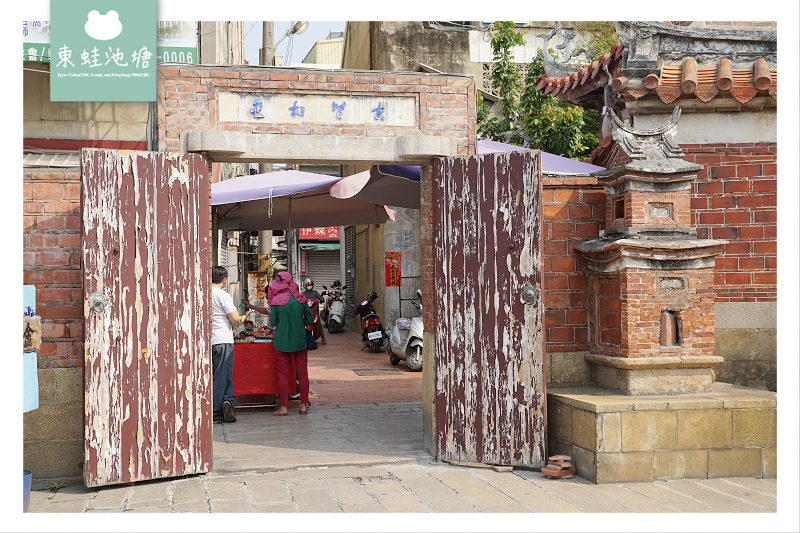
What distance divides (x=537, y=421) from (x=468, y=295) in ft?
3.78

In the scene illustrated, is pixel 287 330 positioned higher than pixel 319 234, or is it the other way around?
pixel 319 234

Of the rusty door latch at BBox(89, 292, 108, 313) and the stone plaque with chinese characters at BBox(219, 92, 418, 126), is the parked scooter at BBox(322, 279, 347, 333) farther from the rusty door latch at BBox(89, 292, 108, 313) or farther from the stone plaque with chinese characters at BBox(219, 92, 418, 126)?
the rusty door latch at BBox(89, 292, 108, 313)

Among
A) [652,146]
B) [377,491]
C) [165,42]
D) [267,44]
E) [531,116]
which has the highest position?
[267,44]

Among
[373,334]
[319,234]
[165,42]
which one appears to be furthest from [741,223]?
[319,234]

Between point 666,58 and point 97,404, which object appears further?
point 666,58

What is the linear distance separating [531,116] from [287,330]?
634cm

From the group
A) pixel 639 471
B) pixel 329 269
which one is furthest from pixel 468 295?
pixel 329 269

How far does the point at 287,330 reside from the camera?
27.9ft

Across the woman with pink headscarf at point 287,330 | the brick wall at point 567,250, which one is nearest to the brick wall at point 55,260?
the woman with pink headscarf at point 287,330

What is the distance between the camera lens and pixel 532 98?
41.5 feet

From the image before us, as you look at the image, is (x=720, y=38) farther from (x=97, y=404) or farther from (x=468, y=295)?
(x=97, y=404)

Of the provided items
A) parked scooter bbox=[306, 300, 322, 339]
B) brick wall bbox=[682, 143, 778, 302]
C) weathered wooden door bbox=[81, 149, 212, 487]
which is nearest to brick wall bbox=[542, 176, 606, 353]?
brick wall bbox=[682, 143, 778, 302]

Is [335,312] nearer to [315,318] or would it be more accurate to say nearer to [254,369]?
[315,318]

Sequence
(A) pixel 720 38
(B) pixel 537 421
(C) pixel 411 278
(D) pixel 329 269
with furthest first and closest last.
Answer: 1. (D) pixel 329 269
2. (C) pixel 411 278
3. (A) pixel 720 38
4. (B) pixel 537 421
